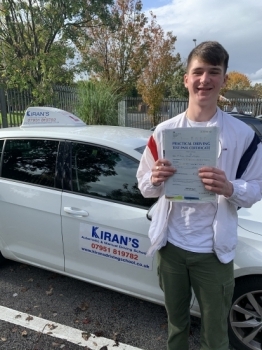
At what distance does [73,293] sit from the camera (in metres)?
3.05

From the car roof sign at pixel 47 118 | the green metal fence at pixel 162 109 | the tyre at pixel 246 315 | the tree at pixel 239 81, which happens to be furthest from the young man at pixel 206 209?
the tree at pixel 239 81

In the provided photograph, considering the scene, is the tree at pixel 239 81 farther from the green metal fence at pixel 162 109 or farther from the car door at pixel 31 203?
the car door at pixel 31 203

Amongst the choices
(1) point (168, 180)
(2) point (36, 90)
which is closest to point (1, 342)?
(1) point (168, 180)

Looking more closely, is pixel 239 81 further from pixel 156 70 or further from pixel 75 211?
pixel 75 211

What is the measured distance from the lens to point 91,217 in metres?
2.55

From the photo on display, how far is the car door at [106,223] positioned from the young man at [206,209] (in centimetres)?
59

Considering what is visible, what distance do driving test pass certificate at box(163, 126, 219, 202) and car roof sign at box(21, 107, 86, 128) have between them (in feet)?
6.60

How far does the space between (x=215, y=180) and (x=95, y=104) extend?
7.44m

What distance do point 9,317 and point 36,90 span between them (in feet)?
24.8

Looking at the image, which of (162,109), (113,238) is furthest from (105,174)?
(162,109)

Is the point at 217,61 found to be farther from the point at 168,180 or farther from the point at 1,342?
the point at 1,342

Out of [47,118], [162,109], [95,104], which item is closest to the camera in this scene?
[47,118]

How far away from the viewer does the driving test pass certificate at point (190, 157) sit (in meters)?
1.47

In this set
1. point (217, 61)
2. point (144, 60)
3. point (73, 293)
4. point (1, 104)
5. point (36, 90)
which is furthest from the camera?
point (144, 60)
